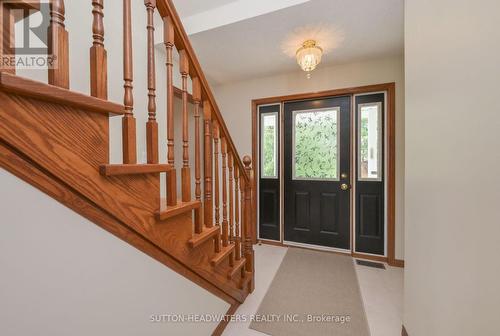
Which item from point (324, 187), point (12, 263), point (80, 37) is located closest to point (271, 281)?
point (324, 187)

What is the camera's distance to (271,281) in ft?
6.72

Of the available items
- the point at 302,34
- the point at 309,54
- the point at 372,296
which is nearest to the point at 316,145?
the point at 309,54

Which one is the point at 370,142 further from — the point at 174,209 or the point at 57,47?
the point at 57,47

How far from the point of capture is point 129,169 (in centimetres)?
73

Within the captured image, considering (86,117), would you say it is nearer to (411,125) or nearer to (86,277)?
(86,277)

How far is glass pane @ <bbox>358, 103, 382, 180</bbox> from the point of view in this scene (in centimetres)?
250

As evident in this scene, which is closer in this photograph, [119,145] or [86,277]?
[86,277]

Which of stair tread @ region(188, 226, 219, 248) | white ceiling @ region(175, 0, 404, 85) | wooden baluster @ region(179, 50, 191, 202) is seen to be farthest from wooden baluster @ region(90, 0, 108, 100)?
white ceiling @ region(175, 0, 404, 85)

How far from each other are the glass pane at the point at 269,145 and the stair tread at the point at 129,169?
2222 mm

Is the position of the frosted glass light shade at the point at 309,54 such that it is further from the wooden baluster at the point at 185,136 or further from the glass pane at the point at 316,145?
the wooden baluster at the point at 185,136

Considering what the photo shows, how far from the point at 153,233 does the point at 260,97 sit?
2573mm

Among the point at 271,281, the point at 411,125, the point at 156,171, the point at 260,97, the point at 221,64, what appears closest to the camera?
the point at 156,171

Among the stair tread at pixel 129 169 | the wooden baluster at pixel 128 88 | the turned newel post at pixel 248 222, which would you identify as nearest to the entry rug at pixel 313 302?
the turned newel post at pixel 248 222

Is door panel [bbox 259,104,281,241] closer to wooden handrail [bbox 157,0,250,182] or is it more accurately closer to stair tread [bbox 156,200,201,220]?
wooden handrail [bbox 157,0,250,182]
